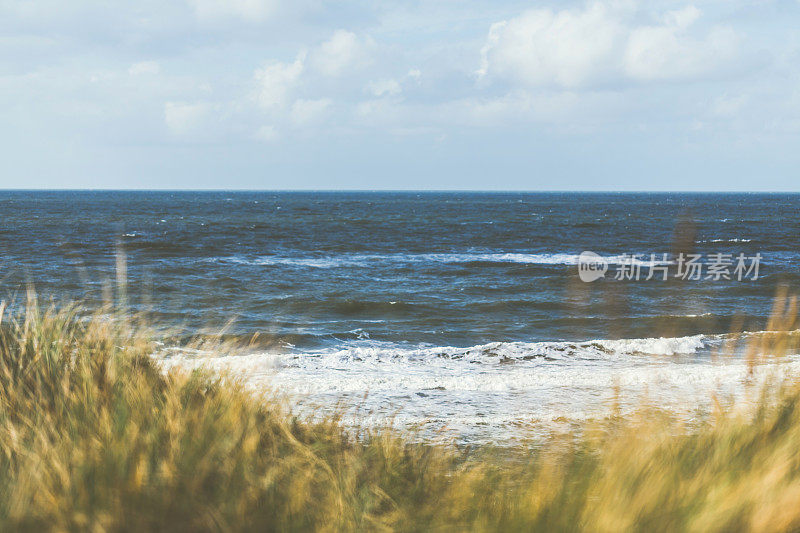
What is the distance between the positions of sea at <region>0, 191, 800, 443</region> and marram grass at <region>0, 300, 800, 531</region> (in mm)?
788

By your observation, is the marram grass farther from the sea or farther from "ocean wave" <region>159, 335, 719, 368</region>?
"ocean wave" <region>159, 335, 719, 368</region>

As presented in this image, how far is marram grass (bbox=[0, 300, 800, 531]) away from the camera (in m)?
2.83

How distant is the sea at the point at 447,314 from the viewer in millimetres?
8633

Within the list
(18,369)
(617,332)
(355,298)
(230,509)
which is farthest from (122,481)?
(355,298)

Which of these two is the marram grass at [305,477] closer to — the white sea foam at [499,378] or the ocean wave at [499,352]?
the white sea foam at [499,378]

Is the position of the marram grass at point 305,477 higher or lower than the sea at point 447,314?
higher

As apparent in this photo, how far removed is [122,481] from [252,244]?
37756 mm

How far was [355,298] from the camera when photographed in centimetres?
1959

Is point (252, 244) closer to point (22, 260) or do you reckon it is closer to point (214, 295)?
point (22, 260)

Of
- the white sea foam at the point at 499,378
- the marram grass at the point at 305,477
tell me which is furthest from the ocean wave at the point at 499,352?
the marram grass at the point at 305,477

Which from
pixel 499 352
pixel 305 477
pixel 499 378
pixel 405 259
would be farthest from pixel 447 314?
pixel 405 259

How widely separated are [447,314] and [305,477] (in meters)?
14.1

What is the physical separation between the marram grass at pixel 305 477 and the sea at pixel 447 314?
788 mm

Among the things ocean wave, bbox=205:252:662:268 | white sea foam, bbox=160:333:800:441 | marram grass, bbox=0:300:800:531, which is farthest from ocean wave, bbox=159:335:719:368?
ocean wave, bbox=205:252:662:268
